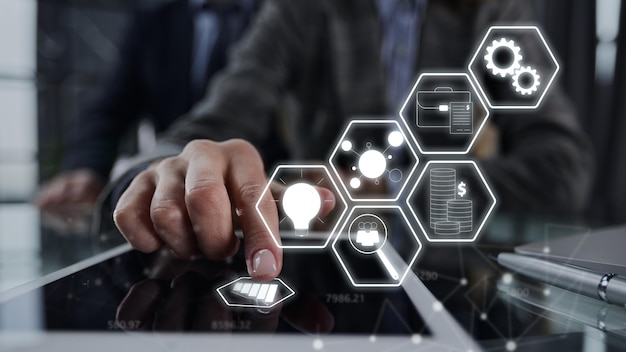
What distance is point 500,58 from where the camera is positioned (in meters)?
0.29

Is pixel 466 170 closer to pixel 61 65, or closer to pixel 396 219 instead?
pixel 396 219

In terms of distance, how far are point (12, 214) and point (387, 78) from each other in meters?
0.52

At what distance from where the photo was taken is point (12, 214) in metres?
0.60

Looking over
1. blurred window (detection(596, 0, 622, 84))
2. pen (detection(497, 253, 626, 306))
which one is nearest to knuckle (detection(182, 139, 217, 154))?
pen (detection(497, 253, 626, 306))

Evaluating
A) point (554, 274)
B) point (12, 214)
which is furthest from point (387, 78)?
point (12, 214)

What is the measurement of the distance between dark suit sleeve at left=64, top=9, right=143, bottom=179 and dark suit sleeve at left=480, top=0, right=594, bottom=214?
1.79 feet

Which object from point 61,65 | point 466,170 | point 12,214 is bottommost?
point 12,214

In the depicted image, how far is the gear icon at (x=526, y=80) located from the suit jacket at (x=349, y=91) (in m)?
0.02

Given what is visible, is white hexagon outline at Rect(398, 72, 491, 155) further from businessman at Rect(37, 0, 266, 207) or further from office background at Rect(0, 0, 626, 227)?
businessman at Rect(37, 0, 266, 207)

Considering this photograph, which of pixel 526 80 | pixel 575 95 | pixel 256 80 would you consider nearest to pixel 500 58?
pixel 526 80

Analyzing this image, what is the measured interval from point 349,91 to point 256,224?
0.93ft

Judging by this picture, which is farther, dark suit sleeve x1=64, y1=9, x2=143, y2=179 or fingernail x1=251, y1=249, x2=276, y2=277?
dark suit sleeve x1=64, y1=9, x2=143, y2=179

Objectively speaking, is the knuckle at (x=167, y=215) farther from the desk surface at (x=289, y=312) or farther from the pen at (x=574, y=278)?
the pen at (x=574, y=278)

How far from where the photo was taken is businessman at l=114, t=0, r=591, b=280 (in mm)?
253
